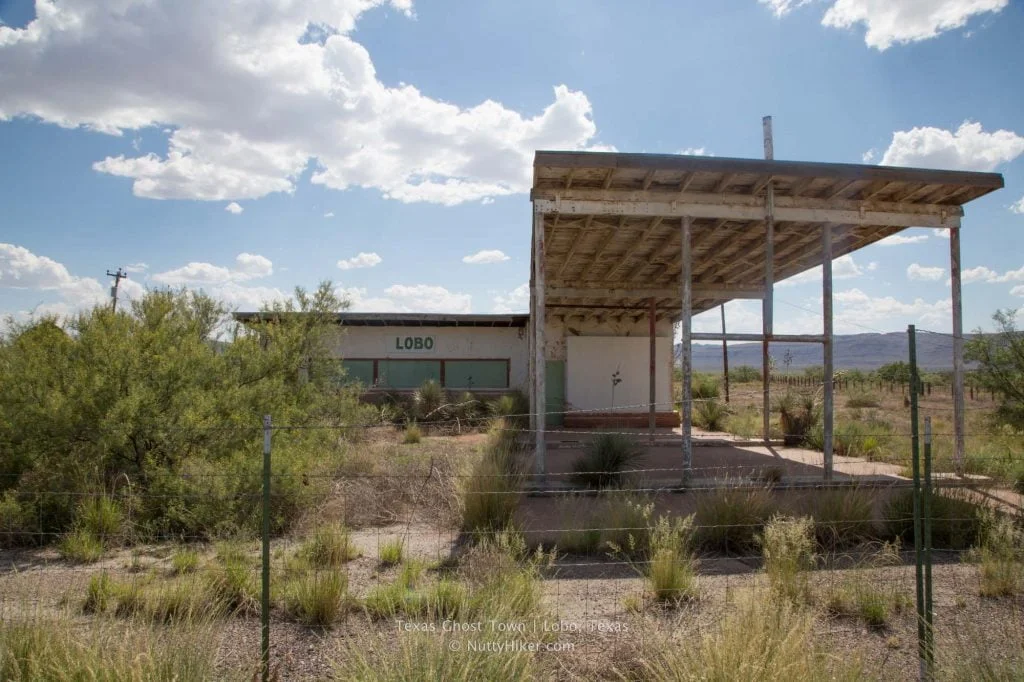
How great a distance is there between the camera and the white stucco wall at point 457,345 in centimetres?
2306

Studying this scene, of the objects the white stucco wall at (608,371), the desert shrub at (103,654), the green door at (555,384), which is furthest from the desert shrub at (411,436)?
the desert shrub at (103,654)

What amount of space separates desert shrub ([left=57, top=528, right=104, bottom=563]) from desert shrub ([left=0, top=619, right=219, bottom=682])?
2.51 meters

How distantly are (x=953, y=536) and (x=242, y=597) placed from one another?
21.7 feet

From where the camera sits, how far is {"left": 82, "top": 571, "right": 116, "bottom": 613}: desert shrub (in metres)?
4.71

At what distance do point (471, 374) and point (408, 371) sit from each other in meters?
2.11

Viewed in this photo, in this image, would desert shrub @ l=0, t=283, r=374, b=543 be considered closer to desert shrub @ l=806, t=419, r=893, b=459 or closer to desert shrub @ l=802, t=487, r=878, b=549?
desert shrub @ l=802, t=487, r=878, b=549

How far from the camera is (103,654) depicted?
11.2 ft

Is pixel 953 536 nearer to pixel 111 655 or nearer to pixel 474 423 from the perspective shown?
pixel 111 655

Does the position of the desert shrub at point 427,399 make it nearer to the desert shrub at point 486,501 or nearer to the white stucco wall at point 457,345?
the white stucco wall at point 457,345

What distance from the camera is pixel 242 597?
4.97m

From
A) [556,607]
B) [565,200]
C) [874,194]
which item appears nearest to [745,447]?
[874,194]

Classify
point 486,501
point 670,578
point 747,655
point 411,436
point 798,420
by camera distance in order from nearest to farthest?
1. point 747,655
2. point 670,578
3. point 486,501
4. point 798,420
5. point 411,436

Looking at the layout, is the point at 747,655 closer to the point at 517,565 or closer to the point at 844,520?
the point at 517,565

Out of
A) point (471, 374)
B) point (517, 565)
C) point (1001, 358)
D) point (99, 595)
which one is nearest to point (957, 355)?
point (1001, 358)
